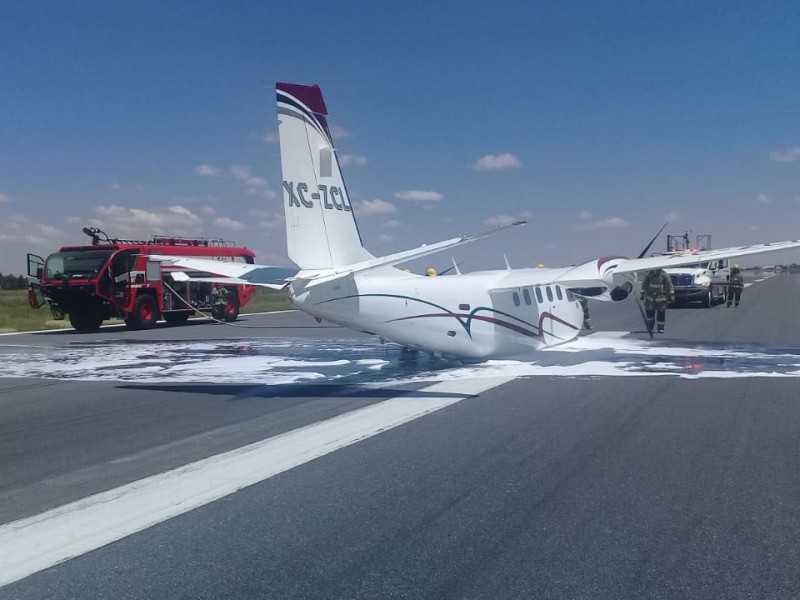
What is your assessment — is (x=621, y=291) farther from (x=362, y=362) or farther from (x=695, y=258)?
(x=362, y=362)

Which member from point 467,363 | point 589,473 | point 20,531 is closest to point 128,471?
point 20,531

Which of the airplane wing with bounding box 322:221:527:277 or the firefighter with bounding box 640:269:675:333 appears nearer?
the airplane wing with bounding box 322:221:527:277

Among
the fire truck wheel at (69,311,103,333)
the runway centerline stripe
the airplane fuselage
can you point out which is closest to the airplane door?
the airplane fuselage

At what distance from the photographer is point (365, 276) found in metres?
13.2

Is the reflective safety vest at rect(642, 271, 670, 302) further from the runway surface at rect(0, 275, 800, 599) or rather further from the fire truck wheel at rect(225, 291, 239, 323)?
the fire truck wheel at rect(225, 291, 239, 323)

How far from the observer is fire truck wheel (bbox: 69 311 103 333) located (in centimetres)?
2638

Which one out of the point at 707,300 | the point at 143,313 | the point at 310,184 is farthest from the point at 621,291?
the point at 707,300

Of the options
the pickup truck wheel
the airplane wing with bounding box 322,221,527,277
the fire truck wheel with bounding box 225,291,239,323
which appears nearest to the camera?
the airplane wing with bounding box 322,221,527,277

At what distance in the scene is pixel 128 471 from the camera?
295 inches

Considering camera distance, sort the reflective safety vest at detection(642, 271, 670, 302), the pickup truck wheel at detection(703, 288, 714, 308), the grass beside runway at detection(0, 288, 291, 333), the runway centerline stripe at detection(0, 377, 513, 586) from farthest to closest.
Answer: the pickup truck wheel at detection(703, 288, 714, 308), the grass beside runway at detection(0, 288, 291, 333), the reflective safety vest at detection(642, 271, 670, 302), the runway centerline stripe at detection(0, 377, 513, 586)

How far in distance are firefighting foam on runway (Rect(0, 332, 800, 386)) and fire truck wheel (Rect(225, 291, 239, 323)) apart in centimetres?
1005

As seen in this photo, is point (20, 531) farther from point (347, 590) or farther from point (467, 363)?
point (467, 363)

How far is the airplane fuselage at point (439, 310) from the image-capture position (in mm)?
12703

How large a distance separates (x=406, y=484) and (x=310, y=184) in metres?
6.95
